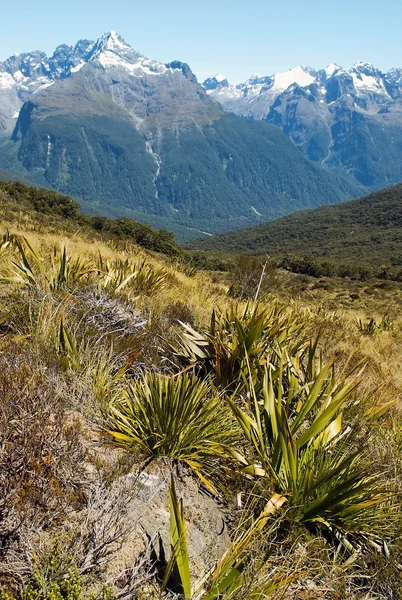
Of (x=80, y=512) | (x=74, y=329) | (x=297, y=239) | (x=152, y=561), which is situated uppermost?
(x=74, y=329)

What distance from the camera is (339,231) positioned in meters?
149

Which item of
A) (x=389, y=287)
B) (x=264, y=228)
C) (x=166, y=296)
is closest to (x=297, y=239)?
(x=264, y=228)

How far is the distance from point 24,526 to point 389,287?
42.1m

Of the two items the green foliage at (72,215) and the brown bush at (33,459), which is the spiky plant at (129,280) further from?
the green foliage at (72,215)

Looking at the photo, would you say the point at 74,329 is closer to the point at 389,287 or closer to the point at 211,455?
the point at 211,455

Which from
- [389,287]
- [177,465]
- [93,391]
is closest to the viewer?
[177,465]

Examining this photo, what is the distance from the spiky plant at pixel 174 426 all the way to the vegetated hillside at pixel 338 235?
95.1m

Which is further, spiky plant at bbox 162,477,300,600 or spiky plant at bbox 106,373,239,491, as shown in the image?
spiky plant at bbox 106,373,239,491

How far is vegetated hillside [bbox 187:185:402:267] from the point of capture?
11289cm

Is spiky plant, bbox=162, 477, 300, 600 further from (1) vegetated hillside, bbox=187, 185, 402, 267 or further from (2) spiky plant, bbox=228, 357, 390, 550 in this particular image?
(1) vegetated hillside, bbox=187, 185, 402, 267

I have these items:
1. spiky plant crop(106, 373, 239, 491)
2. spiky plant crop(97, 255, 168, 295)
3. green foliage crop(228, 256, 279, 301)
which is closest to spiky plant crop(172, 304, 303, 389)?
spiky plant crop(106, 373, 239, 491)

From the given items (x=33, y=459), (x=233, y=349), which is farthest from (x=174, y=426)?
(x=233, y=349)

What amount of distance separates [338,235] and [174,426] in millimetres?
152133

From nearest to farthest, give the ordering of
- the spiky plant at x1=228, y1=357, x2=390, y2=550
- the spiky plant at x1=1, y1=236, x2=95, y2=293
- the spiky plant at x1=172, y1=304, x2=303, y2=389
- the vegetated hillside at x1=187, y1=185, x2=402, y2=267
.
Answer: the spiky plant at x1=228, y1=357, x2=390, y2=550, the spiky plant at x1=172, y1=304, x2=303, y2=389, the spiky plant at x1=1, y1=236, x2=95, y2=293, the vegetated hillside at x1=187, y1=185, x2=402, y2=267
